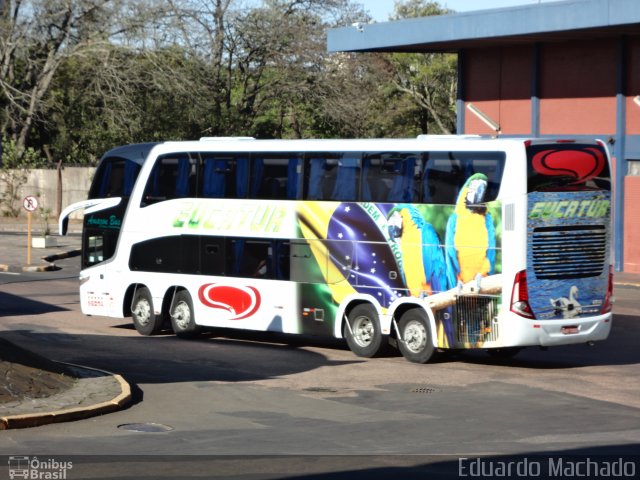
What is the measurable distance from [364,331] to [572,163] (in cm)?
468

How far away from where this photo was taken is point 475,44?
39.5 metres

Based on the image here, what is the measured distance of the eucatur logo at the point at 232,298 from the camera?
22.2 meters

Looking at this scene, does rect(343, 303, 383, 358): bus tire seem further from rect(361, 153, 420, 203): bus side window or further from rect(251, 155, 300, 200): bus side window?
rect(251, 155, 300, 200): bus side window

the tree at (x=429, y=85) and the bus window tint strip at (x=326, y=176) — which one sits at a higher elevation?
the tree at (x=429, y=85)

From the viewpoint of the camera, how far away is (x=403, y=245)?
19.8 metres

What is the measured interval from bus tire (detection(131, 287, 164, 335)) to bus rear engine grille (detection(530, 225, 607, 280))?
8.62 metres

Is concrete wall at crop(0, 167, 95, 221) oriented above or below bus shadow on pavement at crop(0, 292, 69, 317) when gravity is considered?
above

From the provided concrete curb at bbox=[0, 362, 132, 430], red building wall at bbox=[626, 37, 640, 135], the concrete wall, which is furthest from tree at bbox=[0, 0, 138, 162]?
concrete curb at bbox=[0, 362, 132, 430]

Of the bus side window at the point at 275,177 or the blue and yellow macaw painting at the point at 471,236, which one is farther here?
the bus side window at the point at 275,177

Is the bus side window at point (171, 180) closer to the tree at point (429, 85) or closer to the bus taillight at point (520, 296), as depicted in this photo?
the bus taillight at point (520, 296)

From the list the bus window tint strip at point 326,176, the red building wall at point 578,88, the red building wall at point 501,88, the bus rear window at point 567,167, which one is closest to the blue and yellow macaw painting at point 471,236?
the bus window tint strip at point 326,176

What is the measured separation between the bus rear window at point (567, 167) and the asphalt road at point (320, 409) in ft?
9.65

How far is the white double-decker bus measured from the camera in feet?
60.3

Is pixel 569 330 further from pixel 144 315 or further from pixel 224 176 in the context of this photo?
pixel 144 315
